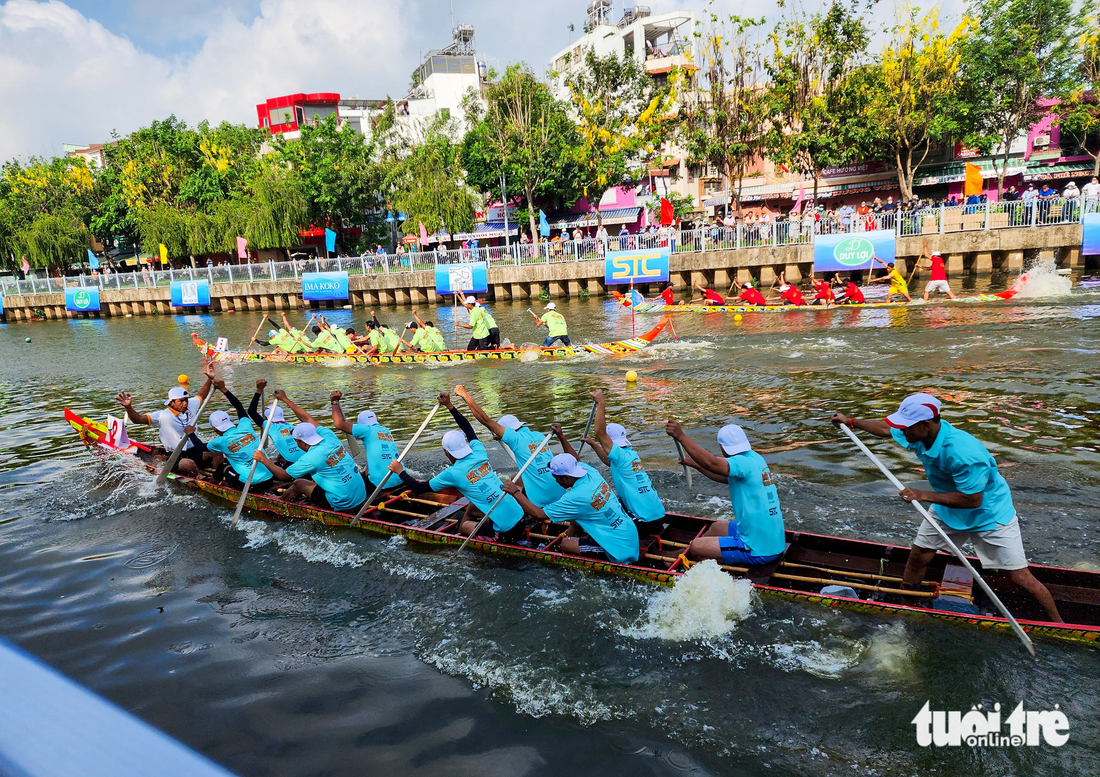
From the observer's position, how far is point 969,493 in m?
5.89

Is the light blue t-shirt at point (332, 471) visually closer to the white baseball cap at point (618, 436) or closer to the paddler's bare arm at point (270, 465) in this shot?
the paddler's bare arm at point (270, 465)

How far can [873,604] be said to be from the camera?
6.51 metres

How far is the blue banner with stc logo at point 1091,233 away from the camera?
82.7 feet

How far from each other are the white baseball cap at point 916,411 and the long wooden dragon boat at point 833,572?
1686mm

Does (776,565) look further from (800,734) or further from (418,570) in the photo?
(418,570)

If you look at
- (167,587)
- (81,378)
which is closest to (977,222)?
(167,587)

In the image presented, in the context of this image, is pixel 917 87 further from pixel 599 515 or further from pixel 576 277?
pixel 599 515

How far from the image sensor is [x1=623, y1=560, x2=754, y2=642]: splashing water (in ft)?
22.9

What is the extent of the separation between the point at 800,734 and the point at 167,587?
7.65m

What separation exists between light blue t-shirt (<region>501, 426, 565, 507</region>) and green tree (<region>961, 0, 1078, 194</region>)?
34.3 meters

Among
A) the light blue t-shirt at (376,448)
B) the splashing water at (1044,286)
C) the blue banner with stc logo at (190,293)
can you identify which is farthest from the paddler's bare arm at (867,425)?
the blue banner with stc logo at (190,293)

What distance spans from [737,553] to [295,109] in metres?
63.3

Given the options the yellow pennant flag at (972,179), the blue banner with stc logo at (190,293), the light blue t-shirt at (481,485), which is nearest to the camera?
the light blue t-shirt at (481,485)

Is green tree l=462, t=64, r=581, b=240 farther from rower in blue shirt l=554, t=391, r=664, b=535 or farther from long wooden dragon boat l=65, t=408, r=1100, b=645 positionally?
rower in blue shirt l=554, t=391, r=664, b=535
